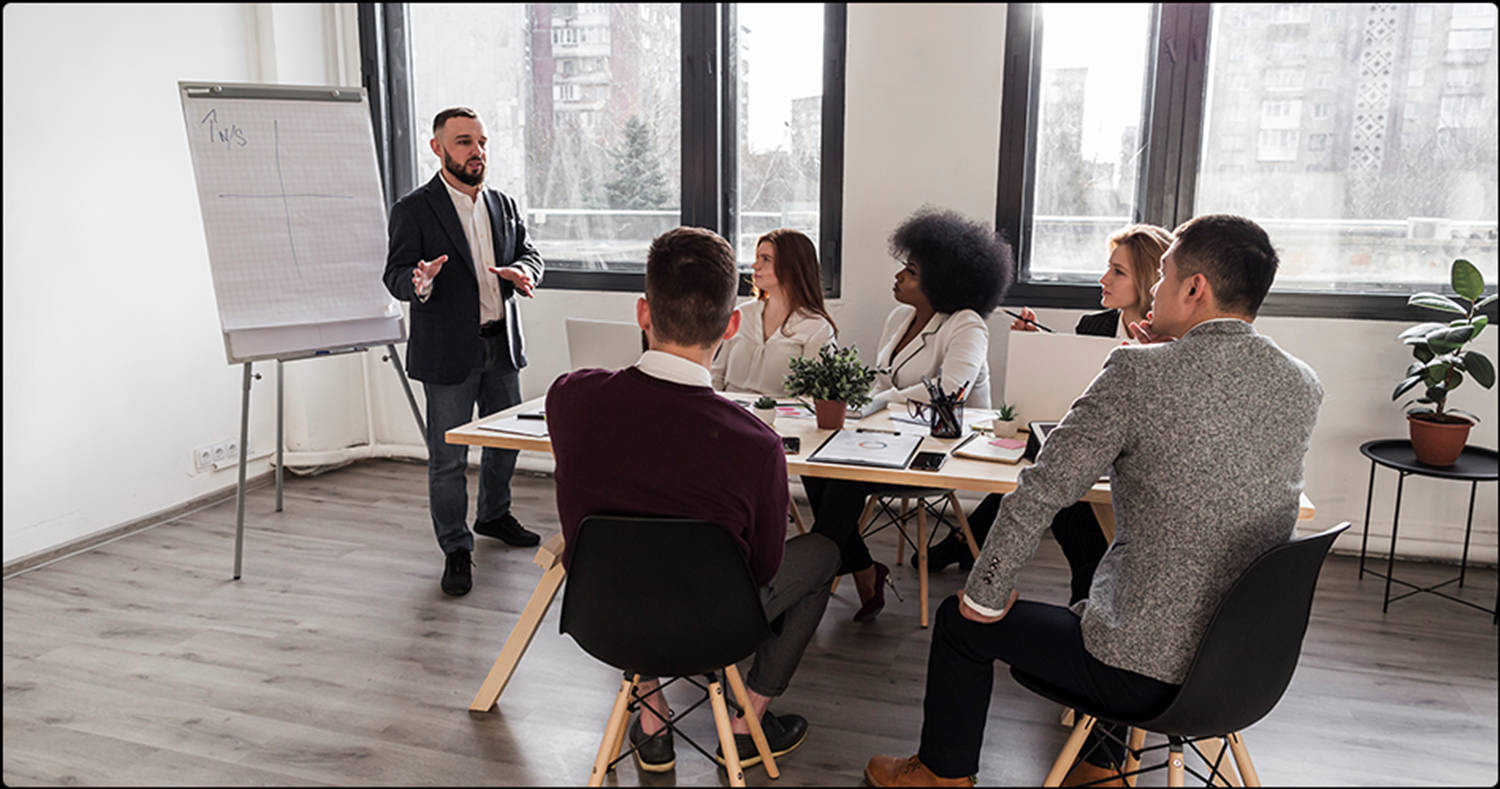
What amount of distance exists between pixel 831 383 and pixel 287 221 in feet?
7.22

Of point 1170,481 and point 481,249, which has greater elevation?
point 481,249

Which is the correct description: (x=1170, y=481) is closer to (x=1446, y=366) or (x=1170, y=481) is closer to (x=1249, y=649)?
(x=1249, y=649)

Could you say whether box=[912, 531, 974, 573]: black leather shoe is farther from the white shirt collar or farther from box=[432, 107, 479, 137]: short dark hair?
box=[432, 107, 479, 137]: short dark hair

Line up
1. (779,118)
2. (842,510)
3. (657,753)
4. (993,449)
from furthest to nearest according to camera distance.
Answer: (779,118) < (842,510) < (993,449) < (657,753)

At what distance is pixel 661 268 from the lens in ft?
6.11

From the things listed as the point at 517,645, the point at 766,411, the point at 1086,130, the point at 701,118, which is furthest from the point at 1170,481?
the point at 701,118

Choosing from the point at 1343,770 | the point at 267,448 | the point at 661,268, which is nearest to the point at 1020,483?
the point at 661,268

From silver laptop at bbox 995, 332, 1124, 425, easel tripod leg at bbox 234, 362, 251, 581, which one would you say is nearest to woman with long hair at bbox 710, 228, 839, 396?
silver laptop at bbox 995, 332, 1124, 425

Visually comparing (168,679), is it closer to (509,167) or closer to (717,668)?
(717,668)

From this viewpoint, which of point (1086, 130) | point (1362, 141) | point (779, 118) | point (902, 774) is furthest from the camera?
point (779, 118)

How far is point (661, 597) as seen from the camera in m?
1.69

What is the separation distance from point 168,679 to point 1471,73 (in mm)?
4537

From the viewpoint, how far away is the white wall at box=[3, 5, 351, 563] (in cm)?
332

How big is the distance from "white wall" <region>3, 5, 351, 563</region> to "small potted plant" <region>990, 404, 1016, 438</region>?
275 cm
